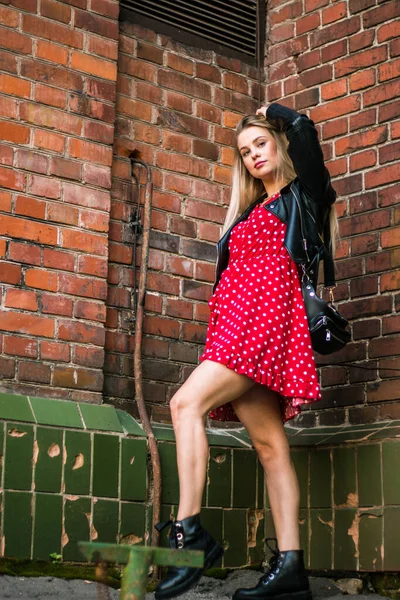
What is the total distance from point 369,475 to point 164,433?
0.86m

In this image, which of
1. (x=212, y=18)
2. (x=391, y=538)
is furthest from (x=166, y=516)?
(x=212, y=18)

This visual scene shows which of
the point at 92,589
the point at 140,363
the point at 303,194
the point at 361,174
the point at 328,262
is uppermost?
the point at 361,174

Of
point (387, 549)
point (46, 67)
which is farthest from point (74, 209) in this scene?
point (387, 549)

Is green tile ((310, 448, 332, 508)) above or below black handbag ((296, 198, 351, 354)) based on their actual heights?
below

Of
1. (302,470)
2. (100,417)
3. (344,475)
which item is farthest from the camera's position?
(302,470)

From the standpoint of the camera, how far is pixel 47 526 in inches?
143

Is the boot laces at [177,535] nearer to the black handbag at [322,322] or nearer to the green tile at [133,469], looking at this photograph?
the green tile at [133,469]

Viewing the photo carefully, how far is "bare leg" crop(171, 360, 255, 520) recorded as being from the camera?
3.32 metres

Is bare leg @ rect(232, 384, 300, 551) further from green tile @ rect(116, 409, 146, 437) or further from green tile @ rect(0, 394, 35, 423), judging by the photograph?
green tile @ rect(0, 394, 35, 423)

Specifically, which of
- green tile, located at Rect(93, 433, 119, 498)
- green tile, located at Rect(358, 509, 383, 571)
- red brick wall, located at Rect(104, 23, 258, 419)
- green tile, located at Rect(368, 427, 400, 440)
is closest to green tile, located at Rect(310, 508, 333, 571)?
green tile, located at Rect(358, 509, 383, 571)

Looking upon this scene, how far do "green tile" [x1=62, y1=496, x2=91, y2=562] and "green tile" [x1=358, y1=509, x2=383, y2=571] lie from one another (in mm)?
1104

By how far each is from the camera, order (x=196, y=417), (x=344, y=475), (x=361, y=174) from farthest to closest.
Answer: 1. (x=361, y=174)
2. (x=344, y=475)
3. (x=196, y=417)

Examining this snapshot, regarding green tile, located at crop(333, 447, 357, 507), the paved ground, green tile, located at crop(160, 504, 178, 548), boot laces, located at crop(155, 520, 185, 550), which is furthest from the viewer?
green tile, located at crop(333, 447, 357, 507)

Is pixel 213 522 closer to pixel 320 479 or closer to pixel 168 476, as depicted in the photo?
pixel 168 476
